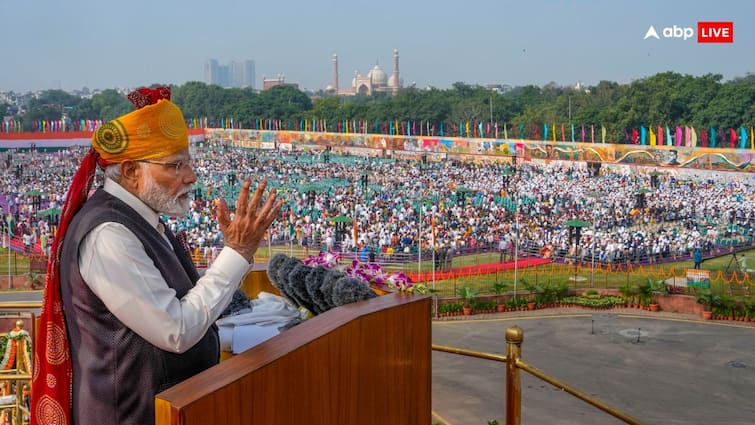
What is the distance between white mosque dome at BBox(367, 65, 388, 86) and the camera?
110 m

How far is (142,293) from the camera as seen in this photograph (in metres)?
1.31

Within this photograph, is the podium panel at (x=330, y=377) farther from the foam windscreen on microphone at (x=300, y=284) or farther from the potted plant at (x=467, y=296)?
the potted plant at (x=467, y=296)

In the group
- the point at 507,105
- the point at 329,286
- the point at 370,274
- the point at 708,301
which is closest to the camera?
the point at 329,286

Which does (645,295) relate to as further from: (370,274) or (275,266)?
(275,266)

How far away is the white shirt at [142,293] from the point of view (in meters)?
1.31

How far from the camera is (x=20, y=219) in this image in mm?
20234

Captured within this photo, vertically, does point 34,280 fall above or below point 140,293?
below

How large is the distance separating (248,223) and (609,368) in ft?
31.1

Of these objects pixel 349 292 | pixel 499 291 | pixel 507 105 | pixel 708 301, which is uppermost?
pixel 507 105

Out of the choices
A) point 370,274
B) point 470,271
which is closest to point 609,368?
point 470,271

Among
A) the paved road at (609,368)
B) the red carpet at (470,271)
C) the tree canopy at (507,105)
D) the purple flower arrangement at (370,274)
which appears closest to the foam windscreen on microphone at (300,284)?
the purple flower arrangement at (370,274)

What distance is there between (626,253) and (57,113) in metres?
64.0

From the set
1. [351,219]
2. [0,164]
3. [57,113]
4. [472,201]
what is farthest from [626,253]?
[57,113]

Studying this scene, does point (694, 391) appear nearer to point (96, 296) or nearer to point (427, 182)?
point (96, 296)
